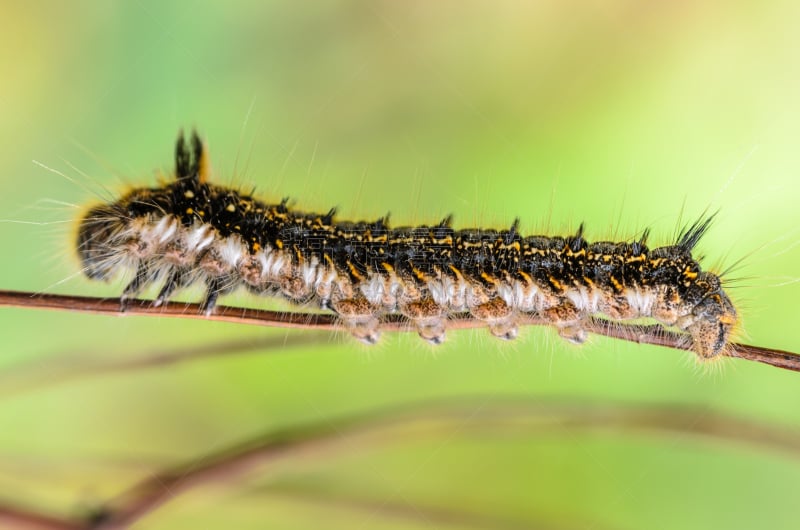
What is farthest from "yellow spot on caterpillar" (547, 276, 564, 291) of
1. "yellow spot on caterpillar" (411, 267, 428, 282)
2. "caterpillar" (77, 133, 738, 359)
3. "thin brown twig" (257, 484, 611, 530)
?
"thin brown twig" (257, 484, 611, 530)

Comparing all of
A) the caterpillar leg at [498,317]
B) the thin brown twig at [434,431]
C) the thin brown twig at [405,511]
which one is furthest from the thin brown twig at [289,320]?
the thin brown twig at [405,511]

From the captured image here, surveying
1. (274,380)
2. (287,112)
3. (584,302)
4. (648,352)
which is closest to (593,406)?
(584,302)

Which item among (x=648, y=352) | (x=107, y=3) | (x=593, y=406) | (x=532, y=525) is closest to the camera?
(x=593, y=406)

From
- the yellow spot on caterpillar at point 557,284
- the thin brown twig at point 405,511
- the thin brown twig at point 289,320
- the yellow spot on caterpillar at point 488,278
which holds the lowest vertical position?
the thin brown twig at point 405,511

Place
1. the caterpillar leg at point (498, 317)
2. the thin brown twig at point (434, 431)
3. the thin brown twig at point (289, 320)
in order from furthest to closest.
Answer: the caterpillar leg at point (498, 317) < the thin brown twig at point (434, 431) < the thin brown twig at point (289, 320)

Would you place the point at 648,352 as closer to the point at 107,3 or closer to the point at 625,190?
the point at 625,190

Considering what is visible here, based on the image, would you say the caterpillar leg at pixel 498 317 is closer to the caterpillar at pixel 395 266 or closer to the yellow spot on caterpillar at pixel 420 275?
the caterpillar at pixel 395 266
